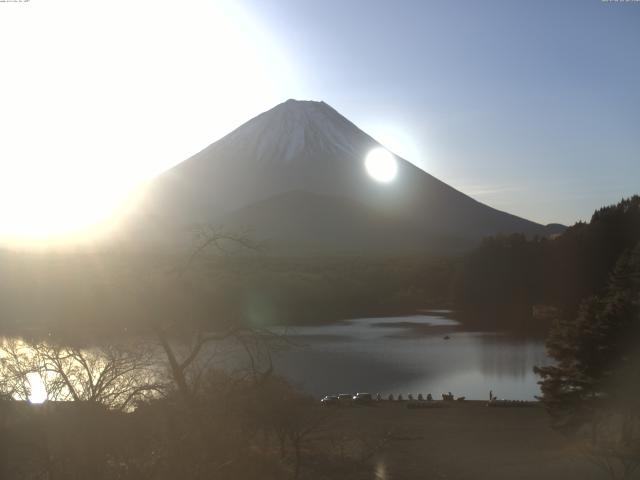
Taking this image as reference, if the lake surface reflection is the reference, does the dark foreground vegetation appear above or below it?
above

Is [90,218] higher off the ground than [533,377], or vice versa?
[90,218]

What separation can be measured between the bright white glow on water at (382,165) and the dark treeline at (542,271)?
44.7 m

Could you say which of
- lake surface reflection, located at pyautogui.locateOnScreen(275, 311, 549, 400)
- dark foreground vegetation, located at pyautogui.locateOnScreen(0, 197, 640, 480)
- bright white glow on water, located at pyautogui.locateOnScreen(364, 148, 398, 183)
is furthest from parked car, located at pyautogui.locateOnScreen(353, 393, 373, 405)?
bright white glow on water, located at pyautogui.locateOnScreen(364, 148, 398, 183)

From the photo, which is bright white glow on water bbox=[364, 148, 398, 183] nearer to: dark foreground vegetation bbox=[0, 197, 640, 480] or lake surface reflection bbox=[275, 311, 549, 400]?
lake surface reflection bbox=[275, 311, 549, 400]

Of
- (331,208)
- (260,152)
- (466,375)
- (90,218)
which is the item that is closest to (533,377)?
(466,375)

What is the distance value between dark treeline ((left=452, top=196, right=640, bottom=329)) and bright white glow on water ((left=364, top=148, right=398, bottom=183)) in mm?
44745

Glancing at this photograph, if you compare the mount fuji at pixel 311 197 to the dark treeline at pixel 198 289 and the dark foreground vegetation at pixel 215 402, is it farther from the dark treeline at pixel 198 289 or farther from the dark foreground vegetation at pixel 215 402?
the dark foreground vegetation at pixel 215 402

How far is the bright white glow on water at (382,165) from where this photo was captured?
80.2 m

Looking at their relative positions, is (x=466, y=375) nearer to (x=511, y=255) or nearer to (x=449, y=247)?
(x=511, y=255)

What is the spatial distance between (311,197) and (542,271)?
156 feet

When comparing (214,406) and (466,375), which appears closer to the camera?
(214,406)

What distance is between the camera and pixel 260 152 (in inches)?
3250

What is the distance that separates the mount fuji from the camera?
222ft

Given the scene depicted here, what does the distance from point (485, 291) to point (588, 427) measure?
2493 centimetres
